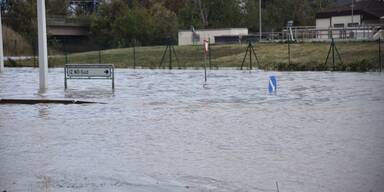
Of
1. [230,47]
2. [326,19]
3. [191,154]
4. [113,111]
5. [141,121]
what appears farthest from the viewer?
[326,19]

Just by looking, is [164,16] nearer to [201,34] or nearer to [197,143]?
[201,34]

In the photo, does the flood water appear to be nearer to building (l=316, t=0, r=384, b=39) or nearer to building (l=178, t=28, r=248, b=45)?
building (l=316, t=0, r=384, b=39)

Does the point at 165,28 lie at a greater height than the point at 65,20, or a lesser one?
lesser

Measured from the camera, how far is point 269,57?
54656 mm

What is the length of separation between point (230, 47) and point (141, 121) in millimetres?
50481

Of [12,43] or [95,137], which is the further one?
[12,43]

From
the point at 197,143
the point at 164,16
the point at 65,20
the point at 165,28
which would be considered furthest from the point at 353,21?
the point at 197,143

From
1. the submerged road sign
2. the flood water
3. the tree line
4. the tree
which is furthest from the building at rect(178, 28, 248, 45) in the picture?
the flood water

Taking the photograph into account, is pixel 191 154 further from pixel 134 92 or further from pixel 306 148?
pixel 134 92

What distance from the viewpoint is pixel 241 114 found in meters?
17.2

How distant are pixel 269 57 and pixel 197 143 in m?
42.8

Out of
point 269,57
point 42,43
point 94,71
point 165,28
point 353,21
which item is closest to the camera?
point 42,43

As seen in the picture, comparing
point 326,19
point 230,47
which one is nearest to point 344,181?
point 230,47

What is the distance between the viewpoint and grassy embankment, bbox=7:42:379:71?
41344 mm
